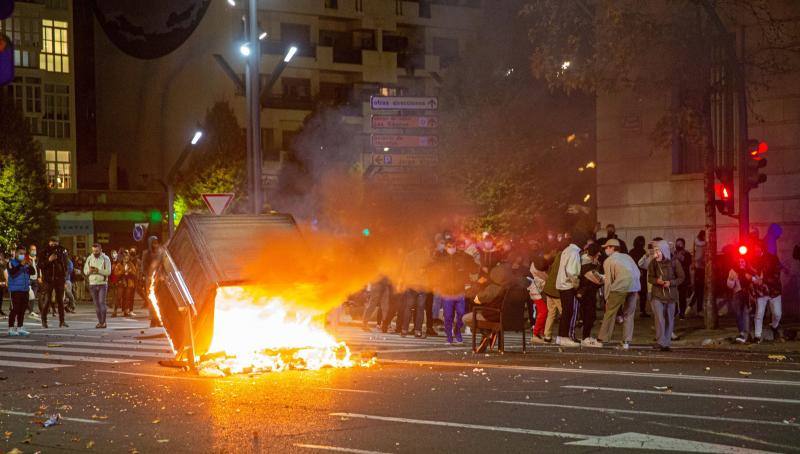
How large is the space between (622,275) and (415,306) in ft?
15.8

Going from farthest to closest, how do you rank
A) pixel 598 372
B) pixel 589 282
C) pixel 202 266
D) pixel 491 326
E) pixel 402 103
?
pixel 402 103 < pixel 589 282 < pixel 491 326 < pixel 202 266 < pixel 598 372

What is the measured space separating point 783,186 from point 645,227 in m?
3.75

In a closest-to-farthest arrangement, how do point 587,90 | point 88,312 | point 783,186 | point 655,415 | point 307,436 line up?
point 307,436 → point 655,415 → point 587,90 → point 783,186 → point 88,312

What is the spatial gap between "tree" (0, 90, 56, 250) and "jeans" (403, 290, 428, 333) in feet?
127

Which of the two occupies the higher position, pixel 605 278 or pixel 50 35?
pixel 50 35

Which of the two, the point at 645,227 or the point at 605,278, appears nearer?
the point at 605,278

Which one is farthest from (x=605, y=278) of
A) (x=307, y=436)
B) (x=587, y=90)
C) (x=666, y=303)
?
(x=307, y=436)

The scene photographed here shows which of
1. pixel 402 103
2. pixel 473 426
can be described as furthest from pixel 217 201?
pixel 473 426

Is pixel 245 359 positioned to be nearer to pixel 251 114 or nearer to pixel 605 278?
pixel 605 278

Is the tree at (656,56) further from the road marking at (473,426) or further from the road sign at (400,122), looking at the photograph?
the road marking at (473,426)

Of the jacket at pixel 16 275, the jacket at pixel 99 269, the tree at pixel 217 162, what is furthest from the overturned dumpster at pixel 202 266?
the tree at pixel 217 162

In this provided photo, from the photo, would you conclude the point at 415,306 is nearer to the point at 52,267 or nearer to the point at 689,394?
the point at 52,267

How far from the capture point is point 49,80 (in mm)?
63750

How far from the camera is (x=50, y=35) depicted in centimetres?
6319
